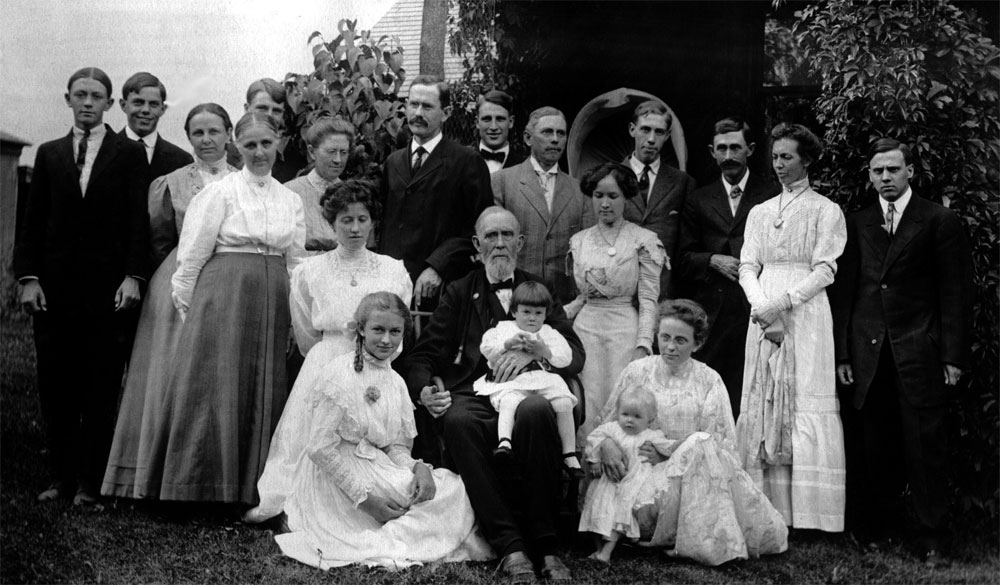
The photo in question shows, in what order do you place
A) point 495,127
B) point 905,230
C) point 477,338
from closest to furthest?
point 477,338 → point 905,230 → point 495,127

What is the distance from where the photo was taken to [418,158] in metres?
5.57

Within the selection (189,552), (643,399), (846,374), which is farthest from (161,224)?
(846,374)

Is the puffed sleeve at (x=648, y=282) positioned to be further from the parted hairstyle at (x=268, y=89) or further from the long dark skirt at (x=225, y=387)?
the parted hairstyle at (x=268, y=89)

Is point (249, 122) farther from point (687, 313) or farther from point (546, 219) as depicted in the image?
point (687, 313)

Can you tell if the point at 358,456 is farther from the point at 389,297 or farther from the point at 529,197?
the point at 529,197

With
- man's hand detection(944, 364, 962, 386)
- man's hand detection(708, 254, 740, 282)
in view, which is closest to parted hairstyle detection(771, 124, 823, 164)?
man's hand detection(708, 254, 740, 282)

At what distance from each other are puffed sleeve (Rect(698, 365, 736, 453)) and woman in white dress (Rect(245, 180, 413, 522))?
1534mm

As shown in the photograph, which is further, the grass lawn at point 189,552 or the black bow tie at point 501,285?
the black bow tie at point 501,285

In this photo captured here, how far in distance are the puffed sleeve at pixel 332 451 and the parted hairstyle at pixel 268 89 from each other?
7.23 feet

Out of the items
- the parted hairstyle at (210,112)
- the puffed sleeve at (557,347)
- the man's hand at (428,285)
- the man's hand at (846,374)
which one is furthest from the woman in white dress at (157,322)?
the man's hand at (846,374)

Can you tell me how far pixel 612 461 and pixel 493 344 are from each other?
0.77 metres

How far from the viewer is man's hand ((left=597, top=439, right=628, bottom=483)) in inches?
185

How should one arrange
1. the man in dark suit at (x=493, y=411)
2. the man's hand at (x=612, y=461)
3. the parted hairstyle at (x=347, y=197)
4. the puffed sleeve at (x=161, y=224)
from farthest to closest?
the puffed sleeve at (x=161, y=224), the parted hairstyle at (x=347, y=197), the man's hand at (x=612, y=461), the man in dark suit at (x=493, y=411)

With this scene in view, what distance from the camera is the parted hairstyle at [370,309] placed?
4559mm
